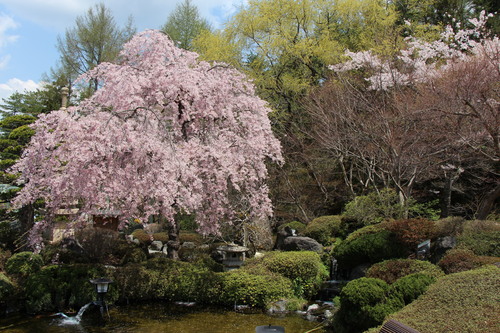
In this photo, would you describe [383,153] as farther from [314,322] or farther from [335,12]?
[335,12]

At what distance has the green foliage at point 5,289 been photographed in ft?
30.3

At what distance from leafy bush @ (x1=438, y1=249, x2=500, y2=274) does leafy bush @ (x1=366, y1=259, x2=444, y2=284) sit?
18cm

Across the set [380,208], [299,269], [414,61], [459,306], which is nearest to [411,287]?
[459,306]

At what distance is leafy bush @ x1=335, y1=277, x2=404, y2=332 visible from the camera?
722 centimetres

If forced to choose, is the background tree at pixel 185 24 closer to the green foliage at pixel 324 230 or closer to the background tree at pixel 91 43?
the background tree at pixel 91 43

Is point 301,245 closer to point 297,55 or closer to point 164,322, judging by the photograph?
point 164,322

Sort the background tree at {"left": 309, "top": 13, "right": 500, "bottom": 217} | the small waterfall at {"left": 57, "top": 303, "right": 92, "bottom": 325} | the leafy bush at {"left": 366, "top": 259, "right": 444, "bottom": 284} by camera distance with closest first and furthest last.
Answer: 1. the leafy bush at {"left": 366, "top": 259, "right": 444, "bottom": 284}
2. the small waterfall at {"left": 57, "top": 303, "right": 92, "bottom": 325}
3. the background tree at {"left": 309, "top": 13, "right": 500, "bottom": 217}

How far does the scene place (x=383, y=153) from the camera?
565 inches

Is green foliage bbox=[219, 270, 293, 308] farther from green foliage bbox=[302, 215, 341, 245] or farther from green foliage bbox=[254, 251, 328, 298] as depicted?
green foliage bbox=[302, 215, 341, 245]

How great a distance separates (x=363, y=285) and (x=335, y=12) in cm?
1752

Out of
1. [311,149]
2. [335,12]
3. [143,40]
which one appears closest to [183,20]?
[335,12]

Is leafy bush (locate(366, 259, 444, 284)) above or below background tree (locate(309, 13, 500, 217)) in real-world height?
below

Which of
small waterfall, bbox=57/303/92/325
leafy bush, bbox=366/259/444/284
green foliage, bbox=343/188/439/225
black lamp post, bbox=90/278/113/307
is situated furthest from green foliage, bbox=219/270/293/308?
green foliage, bbox=343/188/439/225

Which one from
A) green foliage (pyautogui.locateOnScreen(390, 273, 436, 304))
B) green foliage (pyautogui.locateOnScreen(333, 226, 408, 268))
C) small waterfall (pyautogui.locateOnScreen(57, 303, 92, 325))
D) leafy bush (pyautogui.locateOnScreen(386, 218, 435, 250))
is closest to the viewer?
green foliage (pyautogui.locateOnScreen(390, 273, 436, 304))
